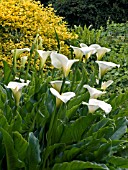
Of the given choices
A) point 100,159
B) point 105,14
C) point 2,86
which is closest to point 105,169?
→ point 100,159

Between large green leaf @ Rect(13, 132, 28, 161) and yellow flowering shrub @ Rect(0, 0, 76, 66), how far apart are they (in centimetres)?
226

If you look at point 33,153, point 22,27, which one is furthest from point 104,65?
point 22,27

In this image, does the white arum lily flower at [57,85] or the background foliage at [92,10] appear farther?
the background foliage at [92,10]

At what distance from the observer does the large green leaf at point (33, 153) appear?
2291mm

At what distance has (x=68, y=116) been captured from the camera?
2.73m

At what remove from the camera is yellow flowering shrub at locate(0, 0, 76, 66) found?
464cm

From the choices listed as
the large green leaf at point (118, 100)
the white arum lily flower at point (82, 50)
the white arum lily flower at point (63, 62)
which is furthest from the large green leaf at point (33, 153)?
the large green leaf at point (118, 100)

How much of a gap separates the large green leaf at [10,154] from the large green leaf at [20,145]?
0.03 m

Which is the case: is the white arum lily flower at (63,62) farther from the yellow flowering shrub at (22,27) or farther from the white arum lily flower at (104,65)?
the yellow flowering shrub at (22,27)

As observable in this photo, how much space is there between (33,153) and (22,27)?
2667mm

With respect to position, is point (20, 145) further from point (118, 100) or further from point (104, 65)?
point (118, 100)

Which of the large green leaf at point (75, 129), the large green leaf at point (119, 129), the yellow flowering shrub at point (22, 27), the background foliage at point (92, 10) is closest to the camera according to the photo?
the large green leaf at point (75, 129)

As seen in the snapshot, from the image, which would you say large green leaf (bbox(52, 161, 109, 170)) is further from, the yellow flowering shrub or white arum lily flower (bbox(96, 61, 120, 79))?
the yellow flowering shrub

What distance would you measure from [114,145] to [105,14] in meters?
7.82
